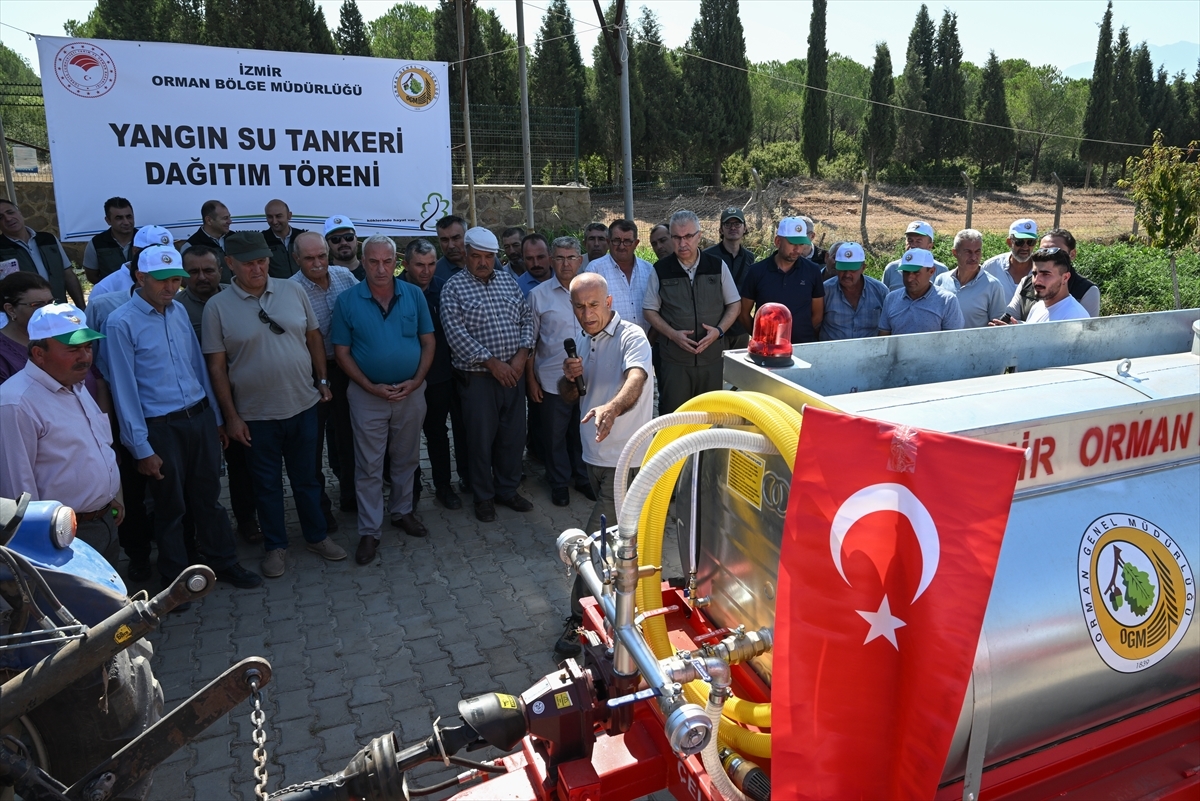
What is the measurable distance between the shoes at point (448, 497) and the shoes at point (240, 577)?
1508 millimetres

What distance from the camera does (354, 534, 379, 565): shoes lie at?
16.9 ft

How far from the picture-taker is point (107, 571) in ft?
9.23

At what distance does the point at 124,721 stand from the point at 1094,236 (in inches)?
1009

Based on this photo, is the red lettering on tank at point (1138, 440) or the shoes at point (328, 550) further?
the shoes at point (328, 550)

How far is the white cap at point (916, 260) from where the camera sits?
5348 mm

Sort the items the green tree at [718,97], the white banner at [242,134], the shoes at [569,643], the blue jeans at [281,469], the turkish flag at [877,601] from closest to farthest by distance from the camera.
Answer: the turkish flag at [877,601] → the shoes at [569,643] → the blue jeans at [281,469] → the white banner at [242,134] → the green tree at [718,97]

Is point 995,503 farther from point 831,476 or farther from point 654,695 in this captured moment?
point 654,695

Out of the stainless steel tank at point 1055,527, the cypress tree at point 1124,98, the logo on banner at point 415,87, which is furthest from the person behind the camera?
the cypress tree at point 1124,98

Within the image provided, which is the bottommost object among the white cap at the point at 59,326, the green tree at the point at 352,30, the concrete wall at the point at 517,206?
the white cap at the point at 59,326

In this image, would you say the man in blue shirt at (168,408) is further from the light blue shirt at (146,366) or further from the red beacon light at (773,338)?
the red beacon light at (773,338)

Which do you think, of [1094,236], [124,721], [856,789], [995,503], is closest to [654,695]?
[856,789]

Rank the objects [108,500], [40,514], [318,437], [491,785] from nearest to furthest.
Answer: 1. [491,785]
2. [40,514]
3. [108,500]
4. [318,437]

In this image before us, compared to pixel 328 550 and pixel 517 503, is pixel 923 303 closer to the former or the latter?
pixel 517 503

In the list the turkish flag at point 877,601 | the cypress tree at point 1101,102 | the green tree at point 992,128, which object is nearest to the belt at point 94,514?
the turkish flag at point 877,601
